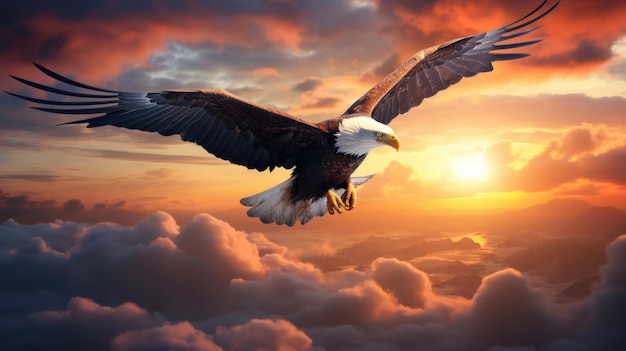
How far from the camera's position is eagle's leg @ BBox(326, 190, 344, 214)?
25.6 feet

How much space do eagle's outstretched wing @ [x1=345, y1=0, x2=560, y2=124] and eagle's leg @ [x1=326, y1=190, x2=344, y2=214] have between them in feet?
7.13

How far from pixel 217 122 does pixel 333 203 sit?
2001 millimetres

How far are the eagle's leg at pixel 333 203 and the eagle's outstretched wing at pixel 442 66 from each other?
7.13 ft

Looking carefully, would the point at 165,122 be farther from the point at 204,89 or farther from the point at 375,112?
the point at 375,112

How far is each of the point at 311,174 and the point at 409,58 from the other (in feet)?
10.7

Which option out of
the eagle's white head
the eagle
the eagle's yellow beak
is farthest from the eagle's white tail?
the eagle's yellow beak

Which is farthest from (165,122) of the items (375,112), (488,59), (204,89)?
(488,59)

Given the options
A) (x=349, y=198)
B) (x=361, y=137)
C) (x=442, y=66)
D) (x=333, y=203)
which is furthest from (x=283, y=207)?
(x=442, y=66)

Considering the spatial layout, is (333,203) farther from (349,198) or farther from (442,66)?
(442,66)

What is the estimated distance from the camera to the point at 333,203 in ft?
25.7

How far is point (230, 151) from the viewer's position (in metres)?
7.63

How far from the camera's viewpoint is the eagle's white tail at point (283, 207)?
8.06 meters

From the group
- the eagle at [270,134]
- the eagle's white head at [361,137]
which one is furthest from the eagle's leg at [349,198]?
the eagle's white head at [361,137]

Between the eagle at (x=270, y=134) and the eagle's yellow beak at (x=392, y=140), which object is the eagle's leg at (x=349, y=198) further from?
the eagle's yellow beak at (x=392, y=140)
